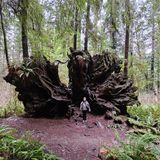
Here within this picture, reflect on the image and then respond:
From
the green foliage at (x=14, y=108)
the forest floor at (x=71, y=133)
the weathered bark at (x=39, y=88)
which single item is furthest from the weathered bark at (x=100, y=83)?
the green foliage at (x=14, y=108)

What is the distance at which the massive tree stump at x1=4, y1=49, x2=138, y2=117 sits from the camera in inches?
305

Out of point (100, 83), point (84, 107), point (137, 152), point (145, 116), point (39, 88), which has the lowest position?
point (137, 152)

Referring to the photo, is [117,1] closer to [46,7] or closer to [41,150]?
[46,7]

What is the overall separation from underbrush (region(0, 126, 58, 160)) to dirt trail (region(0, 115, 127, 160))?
37cm

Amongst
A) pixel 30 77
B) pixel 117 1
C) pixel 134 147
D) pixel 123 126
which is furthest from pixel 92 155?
pixel 117 1

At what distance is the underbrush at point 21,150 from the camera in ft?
17.1

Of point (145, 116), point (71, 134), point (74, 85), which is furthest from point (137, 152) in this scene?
point (145, 116)

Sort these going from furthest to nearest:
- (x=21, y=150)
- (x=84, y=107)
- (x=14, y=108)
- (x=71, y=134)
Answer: (x=14, y=108) < (x=84, y=107) < (x=71, y=134) < (x=21, y=150)

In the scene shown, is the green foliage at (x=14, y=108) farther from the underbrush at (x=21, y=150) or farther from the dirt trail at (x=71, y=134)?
the underbrush at (x=21, y=150)

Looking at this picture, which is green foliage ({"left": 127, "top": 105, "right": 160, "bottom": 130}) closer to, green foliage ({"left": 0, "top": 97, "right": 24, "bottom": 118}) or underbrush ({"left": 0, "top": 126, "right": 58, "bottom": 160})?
underbrush ({"left": 0, "top": 126, "right": 58, "bottom": 160})

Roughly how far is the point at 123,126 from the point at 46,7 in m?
4.00

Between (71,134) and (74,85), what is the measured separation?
1616 mm

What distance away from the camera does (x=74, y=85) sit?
8164 millimetres

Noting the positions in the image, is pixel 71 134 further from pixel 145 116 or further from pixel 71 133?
pixel 145 116
